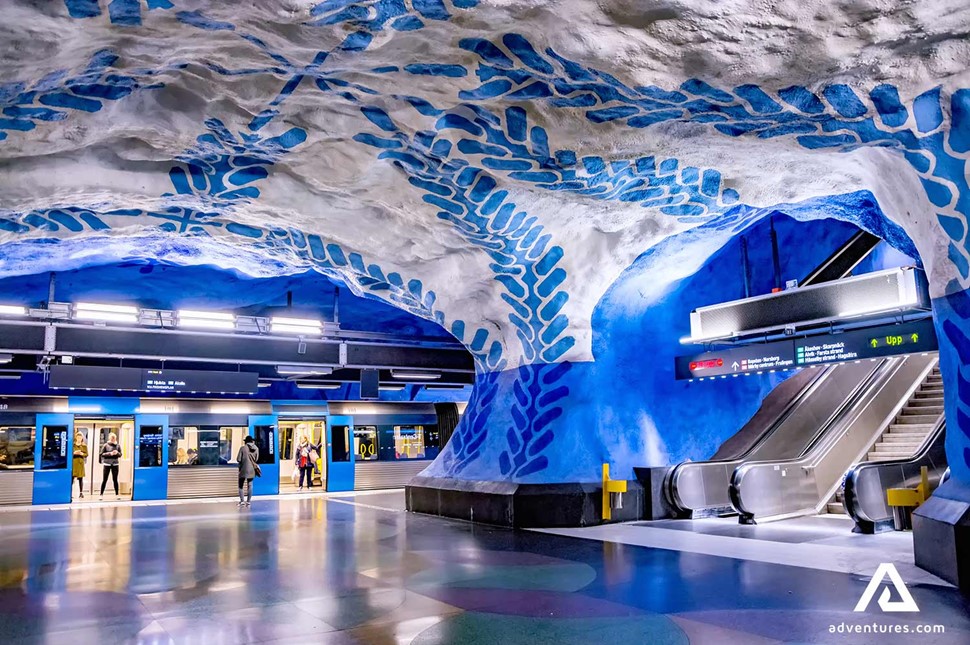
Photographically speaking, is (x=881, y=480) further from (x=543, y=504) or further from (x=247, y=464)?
(x=247, y=464)

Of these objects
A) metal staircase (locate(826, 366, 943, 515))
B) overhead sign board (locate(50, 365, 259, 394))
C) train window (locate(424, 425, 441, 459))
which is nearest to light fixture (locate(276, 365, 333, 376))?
overhead sign board (locate(50, 365, 259, 394))

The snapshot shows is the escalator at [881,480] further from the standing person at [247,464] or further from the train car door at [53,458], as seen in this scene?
the train car door at [53,458]

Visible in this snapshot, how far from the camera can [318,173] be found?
28.3 ft

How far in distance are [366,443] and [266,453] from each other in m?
2.68

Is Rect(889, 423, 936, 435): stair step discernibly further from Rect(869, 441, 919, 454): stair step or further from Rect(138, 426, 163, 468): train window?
Rect(138, 426, 163, 468): train window

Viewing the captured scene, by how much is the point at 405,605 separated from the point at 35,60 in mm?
4760

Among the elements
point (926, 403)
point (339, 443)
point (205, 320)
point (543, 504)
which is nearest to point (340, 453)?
point (339, 443)

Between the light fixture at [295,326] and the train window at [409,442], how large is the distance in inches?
271

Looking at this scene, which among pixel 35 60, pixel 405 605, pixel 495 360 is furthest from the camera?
pixel 495 360

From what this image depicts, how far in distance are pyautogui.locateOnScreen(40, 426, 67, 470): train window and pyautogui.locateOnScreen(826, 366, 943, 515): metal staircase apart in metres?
15.9

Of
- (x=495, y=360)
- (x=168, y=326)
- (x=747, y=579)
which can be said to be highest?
(x=168, y=326)

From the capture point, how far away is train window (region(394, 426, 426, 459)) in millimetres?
20828

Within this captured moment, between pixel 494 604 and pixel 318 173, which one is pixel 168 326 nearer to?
pixel 318 173

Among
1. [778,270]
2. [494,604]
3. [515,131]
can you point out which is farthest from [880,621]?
[778,270]
